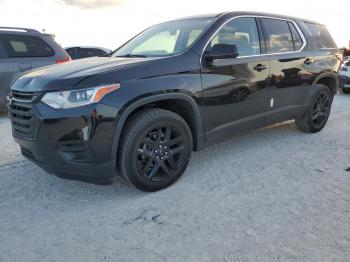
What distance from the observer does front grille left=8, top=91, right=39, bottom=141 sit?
3.18m

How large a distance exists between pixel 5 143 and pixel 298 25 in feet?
15.0

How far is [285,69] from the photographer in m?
4.75

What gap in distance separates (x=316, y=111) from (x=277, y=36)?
4.92 feet

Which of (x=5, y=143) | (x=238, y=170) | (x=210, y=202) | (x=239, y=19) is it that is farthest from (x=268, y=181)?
(x=5, y=143)

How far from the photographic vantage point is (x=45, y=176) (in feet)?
13.1

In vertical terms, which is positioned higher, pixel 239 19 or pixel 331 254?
pixel 239 19

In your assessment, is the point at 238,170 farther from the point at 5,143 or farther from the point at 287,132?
the point at 5,143

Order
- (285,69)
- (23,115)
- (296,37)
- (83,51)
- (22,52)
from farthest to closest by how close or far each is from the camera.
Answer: (83,51) < (22,52) < (296,37) < (285,69) < (23,115)

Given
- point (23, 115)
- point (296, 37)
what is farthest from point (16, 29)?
point (296, 37)

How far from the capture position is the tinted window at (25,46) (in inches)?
282

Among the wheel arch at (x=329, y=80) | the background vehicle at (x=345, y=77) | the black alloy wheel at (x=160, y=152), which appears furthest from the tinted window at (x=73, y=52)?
the black alloy wheel at (x=160, y=152)

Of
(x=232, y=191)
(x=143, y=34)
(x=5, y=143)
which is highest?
(x=143, y=34)

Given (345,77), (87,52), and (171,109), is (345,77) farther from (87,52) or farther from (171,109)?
(87,52)

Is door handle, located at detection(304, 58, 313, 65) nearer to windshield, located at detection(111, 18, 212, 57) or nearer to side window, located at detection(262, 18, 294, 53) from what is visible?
side window, located at detection(262, 18, 294, 53)
